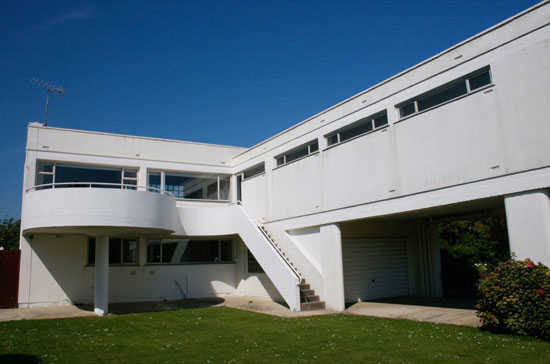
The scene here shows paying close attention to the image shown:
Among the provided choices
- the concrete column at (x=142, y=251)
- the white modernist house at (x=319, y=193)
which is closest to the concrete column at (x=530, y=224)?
the white modernist house at (x=319, y=193)

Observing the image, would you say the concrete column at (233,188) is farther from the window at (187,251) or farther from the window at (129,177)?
the window at (129,177)

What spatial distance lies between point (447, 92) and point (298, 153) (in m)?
7.36

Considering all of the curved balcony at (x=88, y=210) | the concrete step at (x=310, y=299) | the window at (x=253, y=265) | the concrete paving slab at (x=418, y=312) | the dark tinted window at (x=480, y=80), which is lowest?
the concrete paving slab at (x=418, y=312)

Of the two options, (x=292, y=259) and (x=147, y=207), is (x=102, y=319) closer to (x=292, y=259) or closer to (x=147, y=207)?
(x=147, y=207)

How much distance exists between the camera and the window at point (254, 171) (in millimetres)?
21355

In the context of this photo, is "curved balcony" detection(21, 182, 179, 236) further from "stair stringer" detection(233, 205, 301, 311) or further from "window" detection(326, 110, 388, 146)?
"window" detection(326, 110, 388, 146)

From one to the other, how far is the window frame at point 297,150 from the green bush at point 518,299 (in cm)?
856

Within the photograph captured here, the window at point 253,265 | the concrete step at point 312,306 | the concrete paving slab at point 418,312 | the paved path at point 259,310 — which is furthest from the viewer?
the window at point 253,265

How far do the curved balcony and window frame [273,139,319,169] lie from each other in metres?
6.10

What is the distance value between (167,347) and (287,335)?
9.34 ft

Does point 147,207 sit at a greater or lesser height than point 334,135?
lesser

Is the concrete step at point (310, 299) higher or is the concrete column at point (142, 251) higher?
the concrete column at point (142, 251)

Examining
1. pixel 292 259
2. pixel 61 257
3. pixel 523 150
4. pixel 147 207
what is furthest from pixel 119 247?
pixel 523 150

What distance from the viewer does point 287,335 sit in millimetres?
10664
